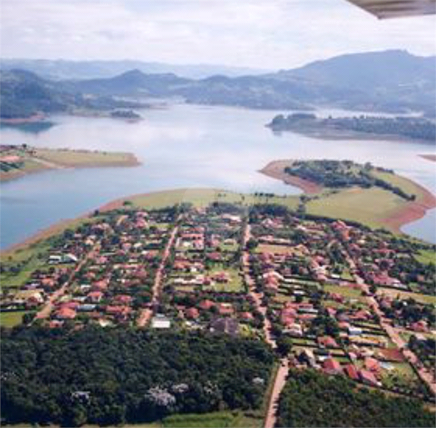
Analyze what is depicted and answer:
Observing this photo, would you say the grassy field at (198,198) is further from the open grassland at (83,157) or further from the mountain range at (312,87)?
the mountain range at (312,87)

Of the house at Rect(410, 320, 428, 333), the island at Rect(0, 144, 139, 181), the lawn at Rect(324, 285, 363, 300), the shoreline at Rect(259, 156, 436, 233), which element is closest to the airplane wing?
the house at Rect(410, 320, 428, 333)

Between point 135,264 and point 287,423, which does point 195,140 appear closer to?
point 135,264

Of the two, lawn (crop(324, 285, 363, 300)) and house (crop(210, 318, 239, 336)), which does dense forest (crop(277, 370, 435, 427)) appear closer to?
house (crop(210, 318, 239, 336))

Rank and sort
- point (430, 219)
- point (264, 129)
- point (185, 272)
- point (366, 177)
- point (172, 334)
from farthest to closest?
point (264, 129) → point (366, 177) → point (430, 219) → point (185, 272) → point (172, 334)

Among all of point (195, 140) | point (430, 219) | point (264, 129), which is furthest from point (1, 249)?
point (264, 129)

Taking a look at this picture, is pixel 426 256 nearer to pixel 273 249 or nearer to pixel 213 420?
pixel 273 249

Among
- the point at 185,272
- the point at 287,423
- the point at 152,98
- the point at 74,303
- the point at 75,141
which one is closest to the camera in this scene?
the point at 287,423
